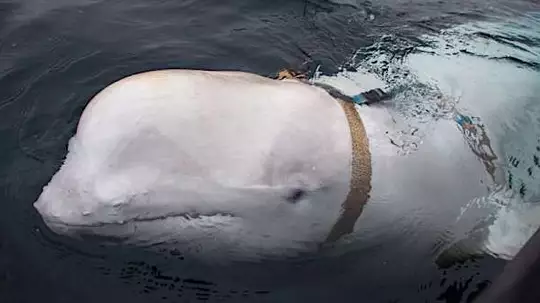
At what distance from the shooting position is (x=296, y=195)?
117 inches

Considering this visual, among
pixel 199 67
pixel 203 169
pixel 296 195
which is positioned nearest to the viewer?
pixel 203 169

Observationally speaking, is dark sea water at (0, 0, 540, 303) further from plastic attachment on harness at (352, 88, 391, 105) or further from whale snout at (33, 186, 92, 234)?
whale snout at (33, 186, 92, 234)

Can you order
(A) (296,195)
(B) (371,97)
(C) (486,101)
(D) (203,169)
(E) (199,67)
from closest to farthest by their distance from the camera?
(D) (203,169) < (A) (296,195) < (B) (371,97) < (C) (486,101) < (E) (199,67)

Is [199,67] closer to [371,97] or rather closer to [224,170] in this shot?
[371,97]

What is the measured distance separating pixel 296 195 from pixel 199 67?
227 cm

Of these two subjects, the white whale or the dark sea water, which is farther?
the dark sea water

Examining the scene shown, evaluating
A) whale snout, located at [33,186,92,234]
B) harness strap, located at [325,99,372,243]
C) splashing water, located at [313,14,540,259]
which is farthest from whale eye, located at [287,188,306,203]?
whale snout, located at [33,186,92,234]

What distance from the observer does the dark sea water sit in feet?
10.9

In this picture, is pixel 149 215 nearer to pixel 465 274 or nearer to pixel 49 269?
pixel 49 269

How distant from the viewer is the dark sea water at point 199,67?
3.33 metres

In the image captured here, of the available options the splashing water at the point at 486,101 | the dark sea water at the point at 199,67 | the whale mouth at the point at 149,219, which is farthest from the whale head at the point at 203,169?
the splashing water at the point at 486,101

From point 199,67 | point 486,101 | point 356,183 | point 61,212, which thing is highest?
point 486,101

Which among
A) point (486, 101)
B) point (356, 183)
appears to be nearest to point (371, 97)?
point (356, 183)

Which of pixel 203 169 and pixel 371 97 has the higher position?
pixel 371 97
